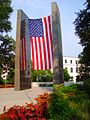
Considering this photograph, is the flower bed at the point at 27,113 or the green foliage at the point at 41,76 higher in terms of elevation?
the green foliage at the point at 41,76

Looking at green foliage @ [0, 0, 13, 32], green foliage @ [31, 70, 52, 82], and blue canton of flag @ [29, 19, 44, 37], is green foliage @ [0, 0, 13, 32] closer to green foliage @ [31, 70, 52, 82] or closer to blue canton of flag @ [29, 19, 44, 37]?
blue canton of flag @ [29, 19, 44, 37]

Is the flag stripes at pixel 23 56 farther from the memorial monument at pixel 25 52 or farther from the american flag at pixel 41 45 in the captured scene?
the american flag at pixel 41 45

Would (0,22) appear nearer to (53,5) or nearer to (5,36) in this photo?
(5,36)

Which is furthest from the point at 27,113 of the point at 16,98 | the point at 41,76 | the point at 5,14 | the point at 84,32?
the point at 41,76

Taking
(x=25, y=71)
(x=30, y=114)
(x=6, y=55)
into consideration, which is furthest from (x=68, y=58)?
(x=30, y=114)

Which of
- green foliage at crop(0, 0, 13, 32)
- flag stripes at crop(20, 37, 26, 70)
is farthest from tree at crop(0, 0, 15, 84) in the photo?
flag stripes at crop(20, 37, 26, 70)

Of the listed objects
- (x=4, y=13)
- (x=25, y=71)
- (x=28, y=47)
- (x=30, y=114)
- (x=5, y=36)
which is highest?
(x=4, y=13)

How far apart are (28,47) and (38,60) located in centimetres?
489

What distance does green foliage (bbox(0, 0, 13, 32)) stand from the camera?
40031 millimetres

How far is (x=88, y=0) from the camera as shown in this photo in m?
35.3

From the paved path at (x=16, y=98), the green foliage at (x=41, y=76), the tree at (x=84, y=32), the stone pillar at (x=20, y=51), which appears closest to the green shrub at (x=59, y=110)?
the paved path at (x=16, y=98)

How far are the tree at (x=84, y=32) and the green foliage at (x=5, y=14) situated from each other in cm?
919

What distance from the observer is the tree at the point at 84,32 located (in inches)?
1377

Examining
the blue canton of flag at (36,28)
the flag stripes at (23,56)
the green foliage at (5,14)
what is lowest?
the flag stripes at (23,56)
